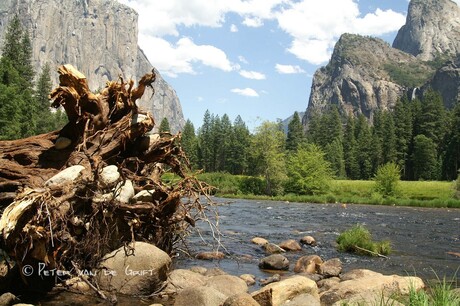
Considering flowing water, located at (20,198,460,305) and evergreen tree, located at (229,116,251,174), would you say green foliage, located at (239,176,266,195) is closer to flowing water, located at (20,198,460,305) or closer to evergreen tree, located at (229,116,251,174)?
evergreen tree, located at (229,116,251,174)

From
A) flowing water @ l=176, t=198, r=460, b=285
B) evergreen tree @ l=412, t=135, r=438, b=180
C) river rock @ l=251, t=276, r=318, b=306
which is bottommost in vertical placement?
flowing water @ l=176, t=198, r=460, b=285

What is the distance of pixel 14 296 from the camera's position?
754cm

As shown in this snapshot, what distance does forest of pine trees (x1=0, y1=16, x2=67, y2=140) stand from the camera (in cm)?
4506

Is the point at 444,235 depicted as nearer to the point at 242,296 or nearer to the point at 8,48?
the point at 242,296

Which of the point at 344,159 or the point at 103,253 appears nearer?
the point at 103,253

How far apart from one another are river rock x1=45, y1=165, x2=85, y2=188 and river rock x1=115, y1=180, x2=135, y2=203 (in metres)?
0.86

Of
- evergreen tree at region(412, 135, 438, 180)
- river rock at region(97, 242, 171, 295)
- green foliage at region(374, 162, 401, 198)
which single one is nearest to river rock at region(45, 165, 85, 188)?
river rock at region(97, 242, 171, 295)

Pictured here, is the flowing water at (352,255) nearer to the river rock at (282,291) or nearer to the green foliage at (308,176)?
the river rock at (282,291)

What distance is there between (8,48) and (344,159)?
7688 cm

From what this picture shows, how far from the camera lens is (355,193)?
6712 centimetres

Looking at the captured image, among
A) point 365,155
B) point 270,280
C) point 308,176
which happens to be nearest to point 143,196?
point 270,280

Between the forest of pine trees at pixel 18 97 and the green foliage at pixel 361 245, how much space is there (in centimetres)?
3766

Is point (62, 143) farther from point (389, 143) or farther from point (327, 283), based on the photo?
point (389, 143)

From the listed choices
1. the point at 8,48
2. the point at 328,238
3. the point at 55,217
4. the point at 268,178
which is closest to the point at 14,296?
the point at 55,217
